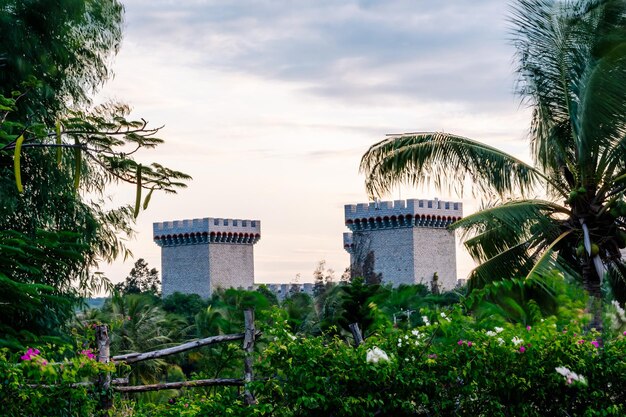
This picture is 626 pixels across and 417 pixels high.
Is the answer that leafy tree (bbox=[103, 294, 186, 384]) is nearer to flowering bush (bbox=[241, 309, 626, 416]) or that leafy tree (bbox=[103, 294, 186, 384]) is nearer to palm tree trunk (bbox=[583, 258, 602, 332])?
palm tree trunk (bbox=[583, 258, 602, 332])

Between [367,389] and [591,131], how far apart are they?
5872mm

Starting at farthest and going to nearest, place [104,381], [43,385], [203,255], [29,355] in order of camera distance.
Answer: [203,255], [104,381], [43,385], [29,355]

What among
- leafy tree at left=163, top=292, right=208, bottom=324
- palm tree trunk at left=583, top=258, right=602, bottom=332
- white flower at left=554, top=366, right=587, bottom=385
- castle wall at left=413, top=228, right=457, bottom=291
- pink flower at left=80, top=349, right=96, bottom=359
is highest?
castle wall at left=413, top=228, right=457, bottom=291

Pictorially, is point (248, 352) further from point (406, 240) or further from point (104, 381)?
point (406, 240)

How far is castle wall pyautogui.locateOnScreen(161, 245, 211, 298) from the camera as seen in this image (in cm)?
5462

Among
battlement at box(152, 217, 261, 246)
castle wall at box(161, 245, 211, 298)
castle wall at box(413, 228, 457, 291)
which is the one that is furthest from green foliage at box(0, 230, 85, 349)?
battlement at box(152, 217, 261, 246)

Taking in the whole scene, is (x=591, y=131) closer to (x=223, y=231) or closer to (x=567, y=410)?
(x=567, y=410)

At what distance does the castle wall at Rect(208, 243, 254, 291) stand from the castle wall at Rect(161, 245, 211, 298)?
37 cm

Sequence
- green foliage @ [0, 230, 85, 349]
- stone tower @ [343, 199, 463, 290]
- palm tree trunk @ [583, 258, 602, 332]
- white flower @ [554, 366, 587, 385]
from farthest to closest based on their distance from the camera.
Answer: stone tower @ [343, 199, 463, 290] < palm tree trunk @ [583, 258, 602, 332] < green foliage @ [0, 230, 85, 349] < white flower @ [554, 366, 587, 385]

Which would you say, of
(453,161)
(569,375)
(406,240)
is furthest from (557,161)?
(406,240)

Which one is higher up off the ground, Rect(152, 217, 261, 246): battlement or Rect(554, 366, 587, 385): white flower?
Rect(152, 217, 261, 246): battlement

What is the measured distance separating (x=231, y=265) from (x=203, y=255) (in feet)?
5.95

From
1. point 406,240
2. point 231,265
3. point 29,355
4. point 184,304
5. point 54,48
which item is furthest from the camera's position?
point 231,265

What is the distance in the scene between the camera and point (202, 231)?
55.2m
